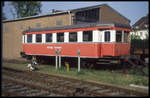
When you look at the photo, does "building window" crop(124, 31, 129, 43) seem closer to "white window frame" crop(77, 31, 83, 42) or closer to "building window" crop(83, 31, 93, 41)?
"building window" crop(83, 31, 93, 41)

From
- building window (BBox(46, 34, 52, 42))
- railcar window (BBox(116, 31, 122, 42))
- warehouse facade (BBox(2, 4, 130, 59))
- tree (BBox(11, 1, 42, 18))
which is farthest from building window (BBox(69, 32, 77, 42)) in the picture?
tree (BBox(11, 1, 42, 18))

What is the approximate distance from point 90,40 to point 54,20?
12.2 metres

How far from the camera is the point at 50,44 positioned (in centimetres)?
1789

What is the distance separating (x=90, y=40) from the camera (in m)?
14.9

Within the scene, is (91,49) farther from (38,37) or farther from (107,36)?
(38,37)

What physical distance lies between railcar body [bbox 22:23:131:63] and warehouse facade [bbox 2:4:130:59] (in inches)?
258

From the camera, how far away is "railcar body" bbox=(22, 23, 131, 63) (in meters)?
14.2

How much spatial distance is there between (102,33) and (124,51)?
2075 millimetres

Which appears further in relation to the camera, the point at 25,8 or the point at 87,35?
the point at 25,8

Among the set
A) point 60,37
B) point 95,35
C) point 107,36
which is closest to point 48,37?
point 60,37

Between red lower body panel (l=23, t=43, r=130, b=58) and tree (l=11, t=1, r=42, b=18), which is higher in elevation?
tree (l=11, t=1, r=42, b=18)

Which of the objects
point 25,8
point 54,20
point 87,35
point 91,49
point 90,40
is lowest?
point 91,49

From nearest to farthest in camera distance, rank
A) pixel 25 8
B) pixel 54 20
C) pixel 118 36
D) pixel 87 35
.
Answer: pixel 118 36 → pixel 87 35 → pixel 54 20 → pixel 25 8

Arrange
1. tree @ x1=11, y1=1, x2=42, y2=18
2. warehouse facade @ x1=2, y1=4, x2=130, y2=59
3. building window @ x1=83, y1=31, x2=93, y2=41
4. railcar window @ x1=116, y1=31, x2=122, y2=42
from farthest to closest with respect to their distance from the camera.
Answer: tree @ x1=11, y1=1, x2=42, y2=18
warehouse facade @ x1=2, y1=4, x2=130, y2=59
building window @ x1=83, y1=31, x2=93, y2=41
railcar window @ x1=116, y1=31, x2=122, y2=42
